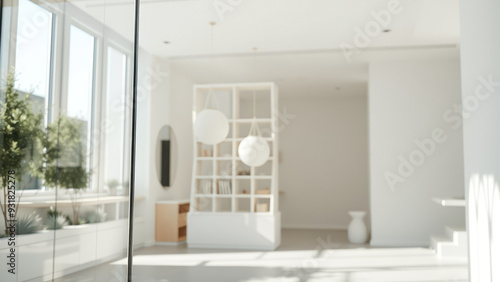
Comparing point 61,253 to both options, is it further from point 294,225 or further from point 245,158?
point 294,225

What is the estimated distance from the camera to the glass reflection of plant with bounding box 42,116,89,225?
3432 millimetres

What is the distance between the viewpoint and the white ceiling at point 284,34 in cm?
527

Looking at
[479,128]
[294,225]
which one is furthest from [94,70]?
[294,225]

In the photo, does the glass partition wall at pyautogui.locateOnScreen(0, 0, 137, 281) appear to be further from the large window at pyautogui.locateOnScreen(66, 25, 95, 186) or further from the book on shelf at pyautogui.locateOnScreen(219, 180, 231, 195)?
the book on shelf at pyautogui.locateOnScreen(219, 180, 231, 195)

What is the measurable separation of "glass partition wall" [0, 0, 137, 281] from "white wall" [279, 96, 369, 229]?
731 cm

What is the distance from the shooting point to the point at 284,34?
20.9 ft

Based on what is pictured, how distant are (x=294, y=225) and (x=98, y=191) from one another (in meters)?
7.65

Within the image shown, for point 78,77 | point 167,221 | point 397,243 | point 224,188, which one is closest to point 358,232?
point 397,243

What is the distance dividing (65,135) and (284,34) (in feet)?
12.3

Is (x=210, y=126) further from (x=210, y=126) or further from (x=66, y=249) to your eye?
(x=66, y=249)

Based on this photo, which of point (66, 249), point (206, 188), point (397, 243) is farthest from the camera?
point (397, 243)

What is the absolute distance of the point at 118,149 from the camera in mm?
3508

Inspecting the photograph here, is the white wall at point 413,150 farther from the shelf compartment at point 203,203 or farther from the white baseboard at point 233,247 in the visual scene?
the shelf compartment at point 203,203

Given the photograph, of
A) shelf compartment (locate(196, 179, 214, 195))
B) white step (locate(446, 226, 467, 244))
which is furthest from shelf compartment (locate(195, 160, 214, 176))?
white step (locate(446, 226, 467, 244))
